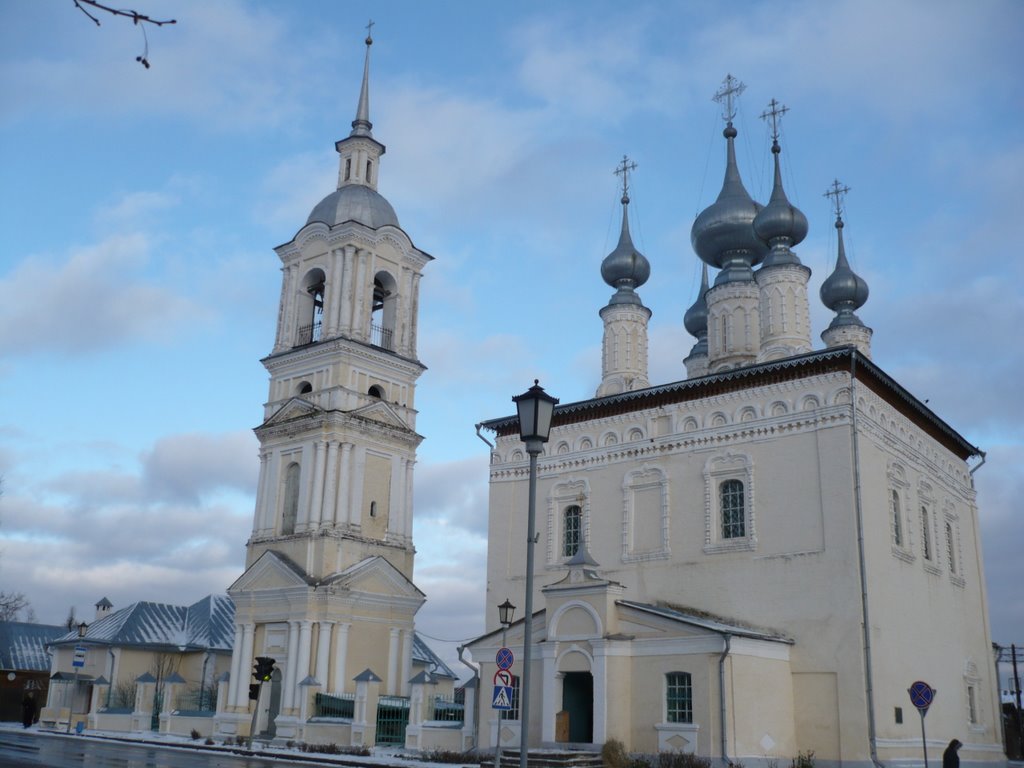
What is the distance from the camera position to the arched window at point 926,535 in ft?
79.0

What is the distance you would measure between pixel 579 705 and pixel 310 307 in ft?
57.5

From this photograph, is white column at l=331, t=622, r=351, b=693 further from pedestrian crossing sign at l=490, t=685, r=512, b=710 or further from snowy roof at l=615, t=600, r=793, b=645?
pedestrian crossing sign at l=490, t=685, r=512, b=710

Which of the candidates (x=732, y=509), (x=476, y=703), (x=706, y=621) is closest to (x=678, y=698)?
(x=706, y=621)

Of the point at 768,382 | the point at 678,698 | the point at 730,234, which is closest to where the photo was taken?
the point at 678,698

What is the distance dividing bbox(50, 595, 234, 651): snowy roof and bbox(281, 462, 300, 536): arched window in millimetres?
10291

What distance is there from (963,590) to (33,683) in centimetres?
3794

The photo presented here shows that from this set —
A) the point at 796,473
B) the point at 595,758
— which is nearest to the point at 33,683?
the point at 595,758

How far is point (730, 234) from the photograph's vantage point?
89.4 feet

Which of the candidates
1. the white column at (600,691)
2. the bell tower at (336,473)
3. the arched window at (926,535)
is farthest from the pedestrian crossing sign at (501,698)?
the bell tower at (336,473)

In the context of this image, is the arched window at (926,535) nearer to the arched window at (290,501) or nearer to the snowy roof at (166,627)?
the arched window at (290,501)

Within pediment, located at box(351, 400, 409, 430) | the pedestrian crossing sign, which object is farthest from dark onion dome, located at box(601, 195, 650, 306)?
the pedestrian crossing sign

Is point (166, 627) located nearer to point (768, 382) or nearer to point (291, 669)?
point (291, 669)

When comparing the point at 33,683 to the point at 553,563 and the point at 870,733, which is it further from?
the point at 870,733

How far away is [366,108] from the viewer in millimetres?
35969
